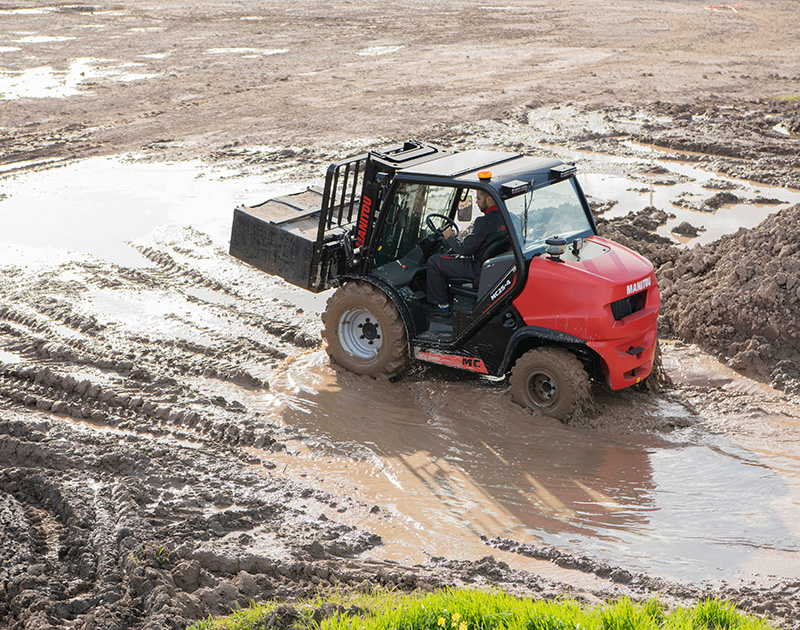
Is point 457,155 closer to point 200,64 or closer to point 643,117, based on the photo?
point 643,117

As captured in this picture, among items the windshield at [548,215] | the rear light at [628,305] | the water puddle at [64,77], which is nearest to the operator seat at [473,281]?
the windshield at [548,215]

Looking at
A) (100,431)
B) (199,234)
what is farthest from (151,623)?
(199,234)

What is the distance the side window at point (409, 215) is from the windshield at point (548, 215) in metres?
0.97

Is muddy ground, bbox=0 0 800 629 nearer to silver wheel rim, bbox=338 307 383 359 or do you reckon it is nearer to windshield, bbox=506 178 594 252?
silver wheel rim, bbox=338 307 383 359

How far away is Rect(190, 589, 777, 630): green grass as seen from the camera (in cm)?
416

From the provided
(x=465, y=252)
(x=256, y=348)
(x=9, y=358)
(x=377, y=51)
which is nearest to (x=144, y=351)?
(x=256, y=348)

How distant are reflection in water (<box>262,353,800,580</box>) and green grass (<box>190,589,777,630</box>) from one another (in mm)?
757

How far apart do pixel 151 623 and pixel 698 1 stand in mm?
32983

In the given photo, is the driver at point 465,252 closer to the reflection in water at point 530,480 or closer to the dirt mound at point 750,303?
the reflection in water at point 530,480

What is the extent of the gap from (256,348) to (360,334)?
47.4 inches

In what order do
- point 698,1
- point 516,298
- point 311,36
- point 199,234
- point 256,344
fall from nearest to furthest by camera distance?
point 516,298 → point 256,344 → point 199,234 → point 311,36 → point 698,1

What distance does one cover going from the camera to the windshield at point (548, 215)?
668cm

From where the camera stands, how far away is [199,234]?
1108cm

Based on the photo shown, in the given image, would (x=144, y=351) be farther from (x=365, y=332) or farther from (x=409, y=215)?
(x=409, y=215)
